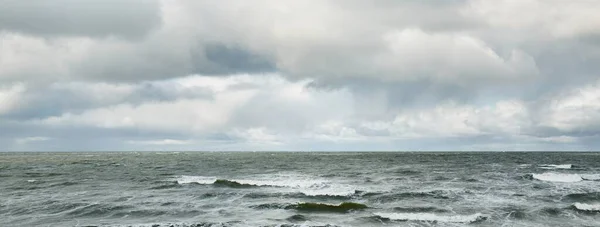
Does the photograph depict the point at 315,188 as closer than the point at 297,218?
No

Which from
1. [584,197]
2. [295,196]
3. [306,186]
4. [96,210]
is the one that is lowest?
[96,210]

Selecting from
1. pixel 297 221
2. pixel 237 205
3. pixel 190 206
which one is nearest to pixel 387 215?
pixel 297 221

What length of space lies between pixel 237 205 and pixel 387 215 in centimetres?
1018

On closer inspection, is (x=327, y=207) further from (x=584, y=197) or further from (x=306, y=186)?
(x=584, y=197)

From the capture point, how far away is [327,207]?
26141mm

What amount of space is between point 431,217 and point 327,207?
6567 mm

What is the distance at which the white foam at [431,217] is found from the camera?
22016mm

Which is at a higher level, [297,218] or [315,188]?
[315,188]

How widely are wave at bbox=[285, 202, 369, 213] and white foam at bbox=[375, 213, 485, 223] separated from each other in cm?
258

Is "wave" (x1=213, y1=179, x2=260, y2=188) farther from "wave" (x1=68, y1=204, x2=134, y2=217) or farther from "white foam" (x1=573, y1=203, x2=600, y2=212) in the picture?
"white foam" (x1=573, y1=203, x2=600, y2=212)

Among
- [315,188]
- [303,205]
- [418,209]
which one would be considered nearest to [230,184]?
[315,188]

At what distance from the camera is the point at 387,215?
915 inches

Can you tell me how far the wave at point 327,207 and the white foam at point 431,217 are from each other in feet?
8.46

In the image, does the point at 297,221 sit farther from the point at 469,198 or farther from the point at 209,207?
the point at 469,198
